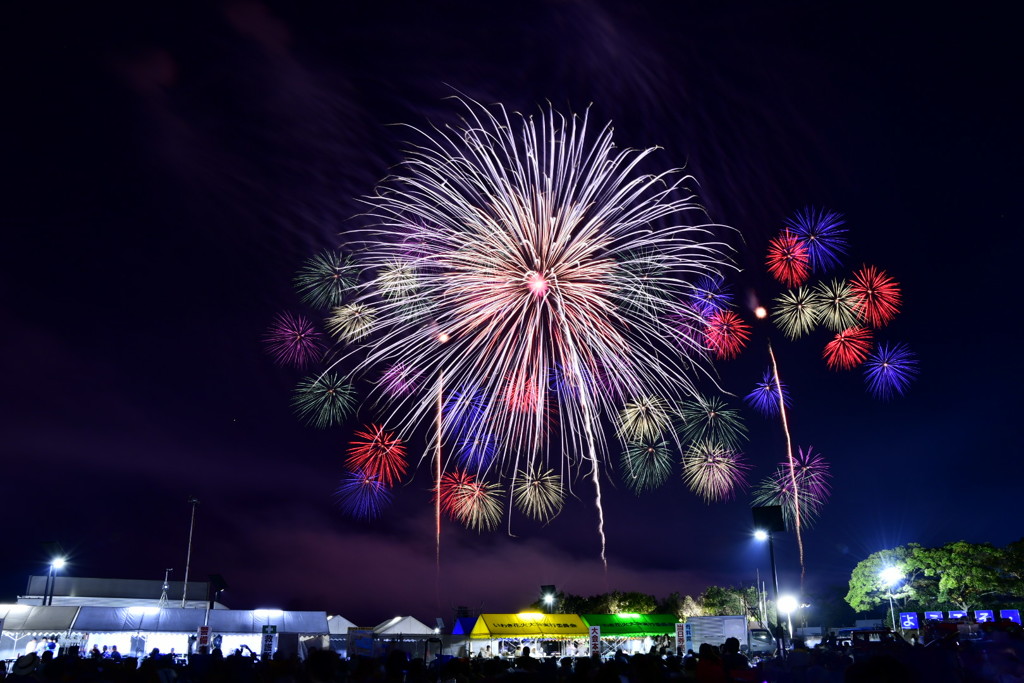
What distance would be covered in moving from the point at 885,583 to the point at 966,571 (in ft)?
34.0

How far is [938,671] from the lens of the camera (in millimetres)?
11250

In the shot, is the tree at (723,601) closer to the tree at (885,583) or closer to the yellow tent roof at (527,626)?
the tree at (885,583)

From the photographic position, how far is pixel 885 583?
75.6 metres

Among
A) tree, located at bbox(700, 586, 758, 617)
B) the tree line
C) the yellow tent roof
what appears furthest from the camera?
tree, located at bbox(700, 586, 758, 617)

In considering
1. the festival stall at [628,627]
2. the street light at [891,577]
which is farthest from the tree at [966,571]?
the festival stall at [628,627]

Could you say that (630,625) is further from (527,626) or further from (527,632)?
(527,632)

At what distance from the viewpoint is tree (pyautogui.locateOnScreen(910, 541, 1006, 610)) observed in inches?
2552

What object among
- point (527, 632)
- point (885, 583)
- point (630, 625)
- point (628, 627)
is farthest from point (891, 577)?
point (527, 632)

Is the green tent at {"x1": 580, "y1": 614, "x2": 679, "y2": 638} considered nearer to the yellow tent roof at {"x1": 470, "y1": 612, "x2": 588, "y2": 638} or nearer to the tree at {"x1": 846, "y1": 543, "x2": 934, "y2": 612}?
the yellow tent roof at {"x1": 470, "y1": 612, "x2": 588, "y2": 638}

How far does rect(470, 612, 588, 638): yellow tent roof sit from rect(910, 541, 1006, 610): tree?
3809cm

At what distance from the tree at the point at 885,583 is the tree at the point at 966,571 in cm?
182

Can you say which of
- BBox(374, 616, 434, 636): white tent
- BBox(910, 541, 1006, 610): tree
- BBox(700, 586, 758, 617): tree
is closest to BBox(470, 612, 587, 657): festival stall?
BBox(374, 616, 434, 636): white tent

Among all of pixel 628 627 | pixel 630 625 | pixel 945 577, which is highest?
pixel 945 577

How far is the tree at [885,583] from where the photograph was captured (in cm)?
7219
